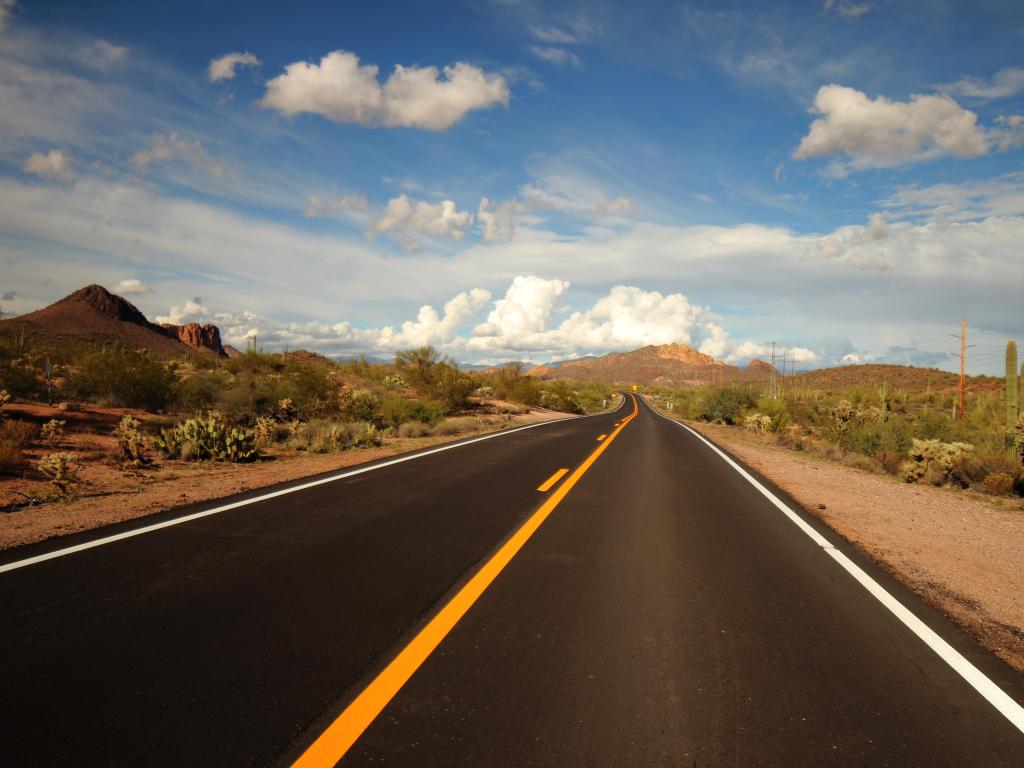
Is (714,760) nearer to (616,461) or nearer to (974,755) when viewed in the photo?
(974,755)

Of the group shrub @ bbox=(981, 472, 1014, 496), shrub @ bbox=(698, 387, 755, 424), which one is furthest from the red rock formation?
shrub @ bbox=(981, 472, 1014, 496)

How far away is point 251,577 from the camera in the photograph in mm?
4672

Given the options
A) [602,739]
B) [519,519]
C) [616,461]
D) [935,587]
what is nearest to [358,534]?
[519,519]

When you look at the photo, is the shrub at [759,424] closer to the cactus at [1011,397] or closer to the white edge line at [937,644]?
the cactus at [1011,397]

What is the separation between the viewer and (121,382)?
1695 cm

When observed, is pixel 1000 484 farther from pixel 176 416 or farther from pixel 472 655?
pixel 176 416

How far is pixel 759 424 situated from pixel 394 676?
99.4ft

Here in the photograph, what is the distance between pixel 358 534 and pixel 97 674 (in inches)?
119

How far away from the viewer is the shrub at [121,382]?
55.4 feet

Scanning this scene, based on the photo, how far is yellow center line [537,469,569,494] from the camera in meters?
9.05

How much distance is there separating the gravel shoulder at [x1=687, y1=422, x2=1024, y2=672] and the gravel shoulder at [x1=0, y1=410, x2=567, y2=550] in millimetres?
8148

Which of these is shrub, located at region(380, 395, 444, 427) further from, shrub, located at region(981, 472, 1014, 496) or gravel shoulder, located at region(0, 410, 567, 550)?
shrub, located at region(981, 472, 1014, 496)

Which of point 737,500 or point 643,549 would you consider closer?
point 643,549

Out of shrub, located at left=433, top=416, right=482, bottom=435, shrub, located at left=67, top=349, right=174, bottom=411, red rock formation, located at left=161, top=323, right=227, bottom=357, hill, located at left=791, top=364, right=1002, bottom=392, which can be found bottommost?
shrub, located at left=433, top=416, right=482, bottom=435
